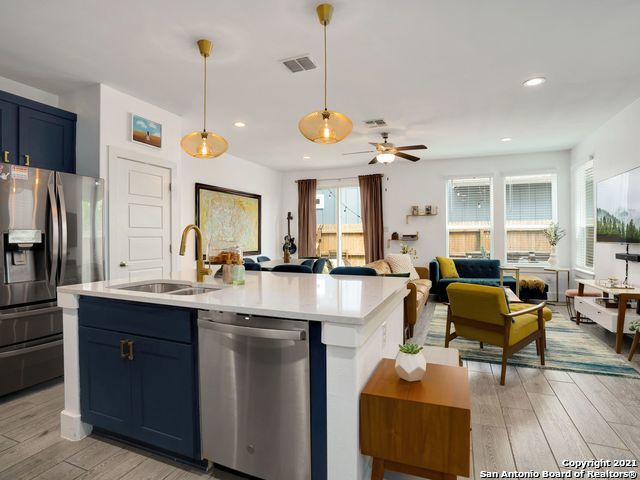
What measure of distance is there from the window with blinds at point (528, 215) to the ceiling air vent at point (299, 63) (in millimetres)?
5369

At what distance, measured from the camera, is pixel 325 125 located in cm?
251

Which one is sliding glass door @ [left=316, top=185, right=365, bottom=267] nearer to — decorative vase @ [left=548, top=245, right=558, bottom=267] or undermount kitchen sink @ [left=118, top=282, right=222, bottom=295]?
decorative vase @ [left=548, top=245, right=558, bottom=267]

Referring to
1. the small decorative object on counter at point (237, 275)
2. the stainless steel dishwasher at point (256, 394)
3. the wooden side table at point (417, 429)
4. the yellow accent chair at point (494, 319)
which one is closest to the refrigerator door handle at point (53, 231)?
the small decorative object on counter at point (237, 275)

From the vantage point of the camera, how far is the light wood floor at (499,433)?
1.93m

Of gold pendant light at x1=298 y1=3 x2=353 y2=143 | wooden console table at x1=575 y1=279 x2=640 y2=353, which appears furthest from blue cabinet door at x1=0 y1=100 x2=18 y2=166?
wooden console table at x1=575 y1=279 x2=640 y2=353

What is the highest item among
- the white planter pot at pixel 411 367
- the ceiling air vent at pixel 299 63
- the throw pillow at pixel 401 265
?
the ceiling air vent at pixel 299 63

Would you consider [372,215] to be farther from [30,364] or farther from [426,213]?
[30,364]

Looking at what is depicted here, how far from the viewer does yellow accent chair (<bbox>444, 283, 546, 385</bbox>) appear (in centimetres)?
300

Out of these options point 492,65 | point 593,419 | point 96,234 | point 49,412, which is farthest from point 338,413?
point 492,65

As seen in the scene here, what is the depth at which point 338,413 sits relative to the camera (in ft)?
4.91

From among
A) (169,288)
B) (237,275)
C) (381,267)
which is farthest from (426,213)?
(169,288)

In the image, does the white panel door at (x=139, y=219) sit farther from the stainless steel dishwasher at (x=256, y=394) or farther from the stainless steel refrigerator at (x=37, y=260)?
the stainless steel dishwasher at (x=256, y=394)

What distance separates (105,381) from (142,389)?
31cm

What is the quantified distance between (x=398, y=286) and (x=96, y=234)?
9.45ft
